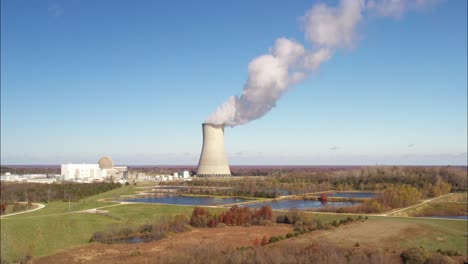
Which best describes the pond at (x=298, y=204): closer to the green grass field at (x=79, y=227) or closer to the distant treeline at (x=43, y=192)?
the green grass field at (x=79, y=227)

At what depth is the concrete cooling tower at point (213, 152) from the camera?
3894 cm

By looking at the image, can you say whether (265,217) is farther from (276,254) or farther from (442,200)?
(442,200)

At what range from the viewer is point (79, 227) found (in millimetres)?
21266

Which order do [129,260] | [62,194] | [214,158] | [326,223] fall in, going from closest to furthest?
[129,260] < [326,223] < [62,194] < [214,158]

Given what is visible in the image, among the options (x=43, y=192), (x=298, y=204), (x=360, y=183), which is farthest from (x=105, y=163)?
(x=298, y=204)

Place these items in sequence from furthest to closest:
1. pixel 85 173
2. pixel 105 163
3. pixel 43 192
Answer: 1. pixel 105 163
2. pixel 85 173
3. pixel 43 192

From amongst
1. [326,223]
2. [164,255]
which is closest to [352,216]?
[326,223]

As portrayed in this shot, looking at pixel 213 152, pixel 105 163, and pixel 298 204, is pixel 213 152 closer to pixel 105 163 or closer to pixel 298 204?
pixel 298 204

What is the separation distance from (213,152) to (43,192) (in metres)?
14.8

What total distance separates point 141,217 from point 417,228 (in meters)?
14.5

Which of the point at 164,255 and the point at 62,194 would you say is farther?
the point at 62,194

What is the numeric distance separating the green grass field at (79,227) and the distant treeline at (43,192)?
14.0 ft

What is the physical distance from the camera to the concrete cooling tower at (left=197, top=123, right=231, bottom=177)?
3894 cm

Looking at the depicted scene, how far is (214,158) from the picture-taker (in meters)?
39.5
